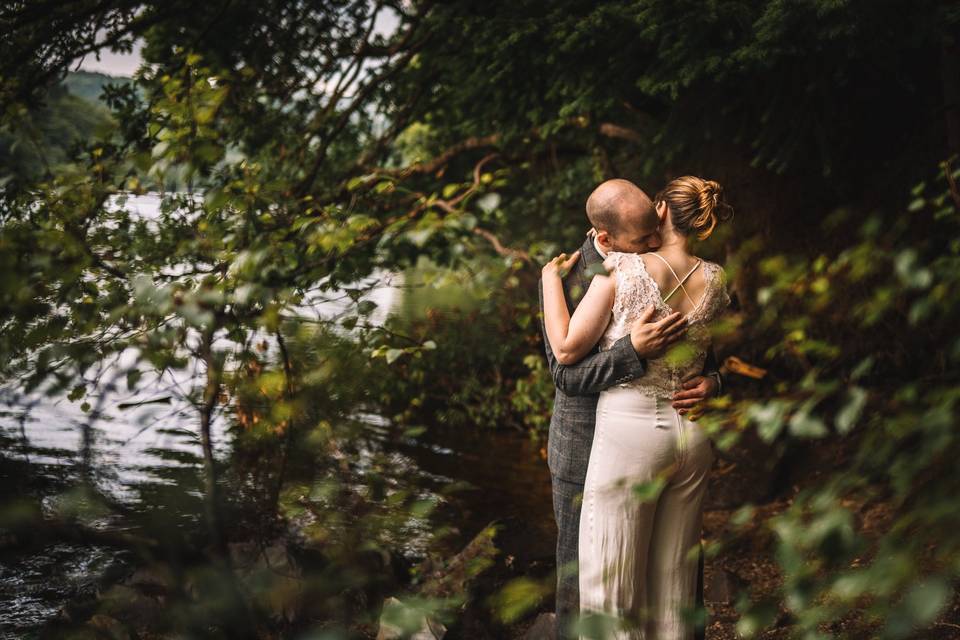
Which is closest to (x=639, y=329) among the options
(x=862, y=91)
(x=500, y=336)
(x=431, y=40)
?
(x=862, y=91)

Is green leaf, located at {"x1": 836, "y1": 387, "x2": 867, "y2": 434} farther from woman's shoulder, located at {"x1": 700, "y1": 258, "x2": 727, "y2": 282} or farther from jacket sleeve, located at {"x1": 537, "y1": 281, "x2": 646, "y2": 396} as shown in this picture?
woman's shoulder, located at {"x1": 700, "y1": 258, "x2": 727, "y2": 282}

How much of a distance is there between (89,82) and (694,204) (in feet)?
13.7

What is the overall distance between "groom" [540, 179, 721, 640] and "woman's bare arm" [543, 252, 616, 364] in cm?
5

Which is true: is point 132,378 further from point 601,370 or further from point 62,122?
point 62,122

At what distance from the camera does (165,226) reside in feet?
11.9

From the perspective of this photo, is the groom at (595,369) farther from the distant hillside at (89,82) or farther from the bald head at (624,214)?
the distant hillside at (89,82)

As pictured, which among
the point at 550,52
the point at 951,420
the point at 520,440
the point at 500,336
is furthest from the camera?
the point at 500,336

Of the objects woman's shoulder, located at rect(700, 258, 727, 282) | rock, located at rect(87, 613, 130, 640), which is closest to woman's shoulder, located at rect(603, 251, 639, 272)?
woman's shoulder, located at rect(700, 258, 727, 282)

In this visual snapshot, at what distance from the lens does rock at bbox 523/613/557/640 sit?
145 inches

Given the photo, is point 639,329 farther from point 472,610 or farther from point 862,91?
point 862,91

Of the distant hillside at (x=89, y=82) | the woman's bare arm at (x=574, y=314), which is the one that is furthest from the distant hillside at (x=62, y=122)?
the woman's bare arm at (x=574, y=314)

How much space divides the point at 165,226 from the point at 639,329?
2.39 meters

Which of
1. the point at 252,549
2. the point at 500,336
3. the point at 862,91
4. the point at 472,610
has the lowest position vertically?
the point at 472,610

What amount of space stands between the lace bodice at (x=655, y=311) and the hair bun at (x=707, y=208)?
129 millimetres
